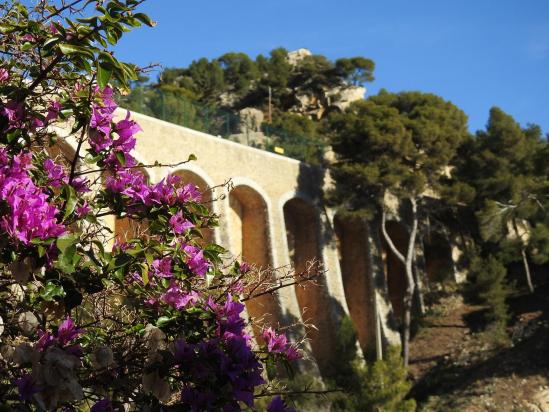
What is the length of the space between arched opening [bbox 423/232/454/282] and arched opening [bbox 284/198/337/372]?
5.74 meters

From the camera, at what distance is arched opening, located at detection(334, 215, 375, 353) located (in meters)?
22.3

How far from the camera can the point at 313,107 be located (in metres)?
39.4

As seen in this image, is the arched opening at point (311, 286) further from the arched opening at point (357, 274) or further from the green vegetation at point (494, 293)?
the green vegetation at point (494, 293)

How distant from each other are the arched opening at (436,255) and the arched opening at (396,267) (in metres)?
0.93

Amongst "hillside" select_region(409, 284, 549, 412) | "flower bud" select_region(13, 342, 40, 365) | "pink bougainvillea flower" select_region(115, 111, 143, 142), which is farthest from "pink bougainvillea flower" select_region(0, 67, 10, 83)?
"hillside" select_region(409, 284, 549, 412)

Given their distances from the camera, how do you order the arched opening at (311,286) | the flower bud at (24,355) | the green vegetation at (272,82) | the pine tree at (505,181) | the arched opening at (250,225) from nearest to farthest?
the flower bud at (24,355) → the arched opening at (250,225) → the arched opening at (311,286) → the pine tree at (505,181) → the green vegetation at (272,82)

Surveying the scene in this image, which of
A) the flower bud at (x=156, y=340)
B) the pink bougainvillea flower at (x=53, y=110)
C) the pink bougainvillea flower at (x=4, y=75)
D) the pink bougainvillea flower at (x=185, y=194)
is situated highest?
the pink bougainvillea flower at (x=4, y=75)

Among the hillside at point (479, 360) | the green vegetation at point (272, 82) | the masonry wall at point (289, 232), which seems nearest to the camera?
the hillside at point (479, 360)

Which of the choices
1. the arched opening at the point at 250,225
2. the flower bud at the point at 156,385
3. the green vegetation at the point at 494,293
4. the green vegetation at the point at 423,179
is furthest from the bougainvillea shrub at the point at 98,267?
the green vegetation at the point at 494,293

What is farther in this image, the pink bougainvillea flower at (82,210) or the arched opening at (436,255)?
the arched opening at (436,255)

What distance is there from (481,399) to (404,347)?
15.5 ft

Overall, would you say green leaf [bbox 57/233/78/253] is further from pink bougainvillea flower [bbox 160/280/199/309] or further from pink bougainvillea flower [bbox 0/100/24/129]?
pink bougainvillea flower [bbox 0/100/24/129]

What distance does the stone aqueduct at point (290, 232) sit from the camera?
59.8 feet

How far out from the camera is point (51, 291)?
2979 mm
